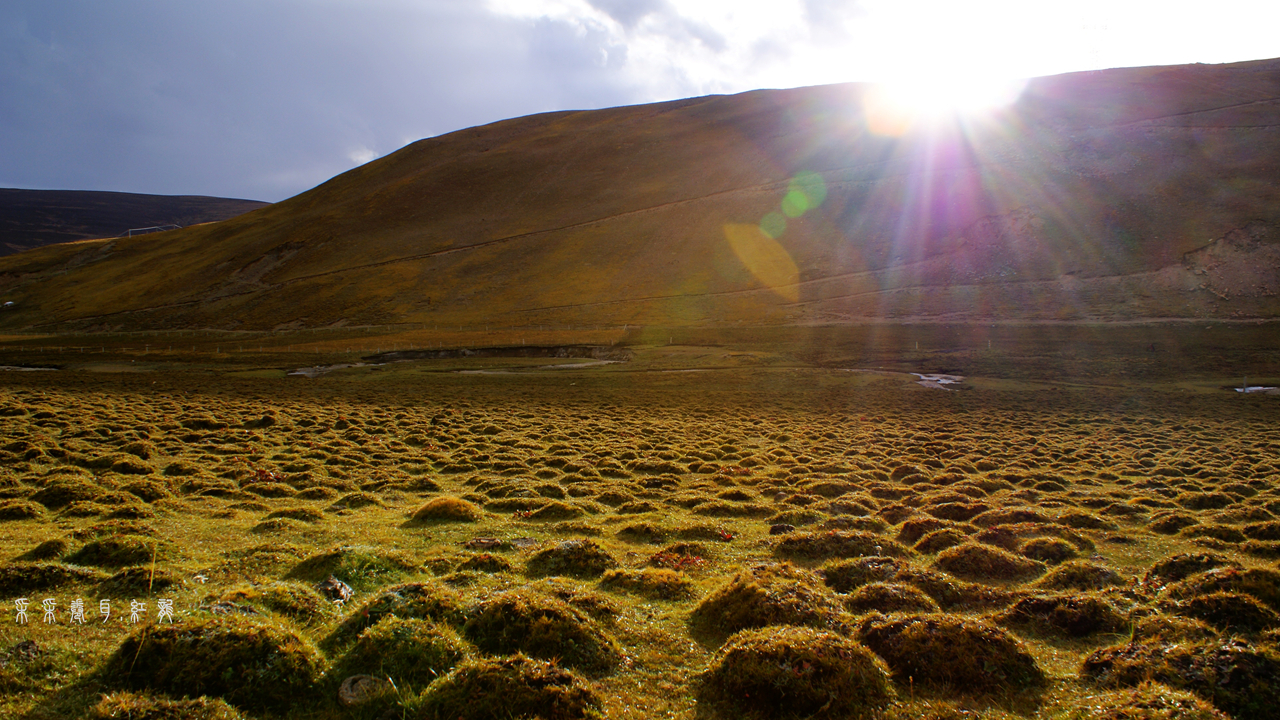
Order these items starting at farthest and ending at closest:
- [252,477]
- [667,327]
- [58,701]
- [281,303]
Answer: [281,303] < [667,327] < [252,477] < [58,701]

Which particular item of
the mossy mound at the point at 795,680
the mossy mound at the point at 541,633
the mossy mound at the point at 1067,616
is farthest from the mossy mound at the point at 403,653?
the mossy mound at the point at 1067,616

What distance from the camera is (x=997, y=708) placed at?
6895 mm

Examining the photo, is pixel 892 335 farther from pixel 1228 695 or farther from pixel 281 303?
pixel 281 303

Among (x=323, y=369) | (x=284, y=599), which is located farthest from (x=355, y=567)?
(x=323, y=369)

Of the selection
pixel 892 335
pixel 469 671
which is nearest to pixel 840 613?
pixel 469 671

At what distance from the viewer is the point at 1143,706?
6.34m

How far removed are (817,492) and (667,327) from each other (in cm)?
8259

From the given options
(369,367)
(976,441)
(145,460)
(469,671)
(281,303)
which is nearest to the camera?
(469,671)

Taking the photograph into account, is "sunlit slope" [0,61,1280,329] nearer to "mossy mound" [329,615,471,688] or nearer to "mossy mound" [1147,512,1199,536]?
"mossy mound" [1147,512,1199,536]

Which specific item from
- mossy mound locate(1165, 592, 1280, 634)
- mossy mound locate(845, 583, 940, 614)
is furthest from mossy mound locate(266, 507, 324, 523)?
mossy mound locate(1165, 592, 1280, 634)

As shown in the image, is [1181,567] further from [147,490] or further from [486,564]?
[147,490]

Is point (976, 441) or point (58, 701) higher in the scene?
point (58, 701)

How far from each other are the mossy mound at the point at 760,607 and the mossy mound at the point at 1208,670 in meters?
3.26

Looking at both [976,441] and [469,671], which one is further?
[976,441]
